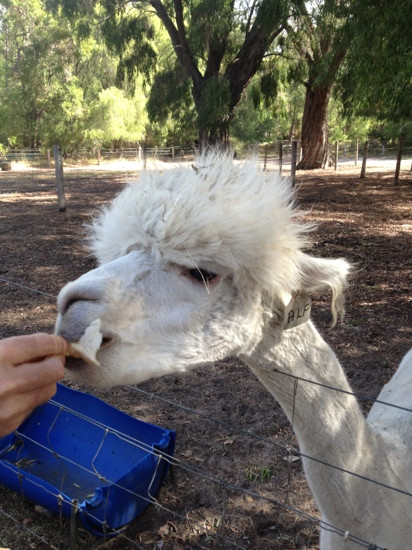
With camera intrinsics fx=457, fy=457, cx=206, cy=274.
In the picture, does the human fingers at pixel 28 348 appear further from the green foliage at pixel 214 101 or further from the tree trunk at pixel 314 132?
the tree trunk at pixel 314 132

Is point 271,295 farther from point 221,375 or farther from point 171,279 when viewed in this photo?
point 221,375

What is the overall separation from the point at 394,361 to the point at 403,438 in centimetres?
254

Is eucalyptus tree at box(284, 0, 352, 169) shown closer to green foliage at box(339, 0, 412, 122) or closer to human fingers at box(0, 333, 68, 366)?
green foliage at box(339, 0, 412, 122)

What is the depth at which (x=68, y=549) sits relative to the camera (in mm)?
2748

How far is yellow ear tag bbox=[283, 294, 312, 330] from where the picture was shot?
1598 millimetres

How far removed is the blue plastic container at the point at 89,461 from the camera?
269 centimetres

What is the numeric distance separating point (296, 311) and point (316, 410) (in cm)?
38

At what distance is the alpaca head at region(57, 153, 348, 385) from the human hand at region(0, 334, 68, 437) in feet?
0.33

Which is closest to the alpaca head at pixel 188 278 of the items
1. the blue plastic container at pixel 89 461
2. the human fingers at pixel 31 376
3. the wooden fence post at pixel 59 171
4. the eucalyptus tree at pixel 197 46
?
the human fingers at pixel 31 376

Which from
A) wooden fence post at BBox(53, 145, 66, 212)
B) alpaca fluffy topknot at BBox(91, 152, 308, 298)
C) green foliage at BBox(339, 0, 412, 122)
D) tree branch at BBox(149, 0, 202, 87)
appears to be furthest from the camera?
tree branch at BBox(149, 0, 202, 87)

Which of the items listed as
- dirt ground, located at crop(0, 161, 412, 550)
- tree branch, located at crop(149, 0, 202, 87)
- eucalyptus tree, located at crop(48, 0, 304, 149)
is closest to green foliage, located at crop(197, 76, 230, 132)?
eucalyptus tree, located at crop(48, 0, 304, 149)

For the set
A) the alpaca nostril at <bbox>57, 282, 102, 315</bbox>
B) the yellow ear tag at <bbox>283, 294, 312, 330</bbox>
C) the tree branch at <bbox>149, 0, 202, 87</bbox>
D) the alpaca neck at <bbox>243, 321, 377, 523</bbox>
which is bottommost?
the alpaca neck at <bbox>243, 321, 377, 523</bbox>

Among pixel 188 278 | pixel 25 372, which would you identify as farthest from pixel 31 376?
pixel 188 278

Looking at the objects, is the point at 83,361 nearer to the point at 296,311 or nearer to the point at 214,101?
the point at 296,311
